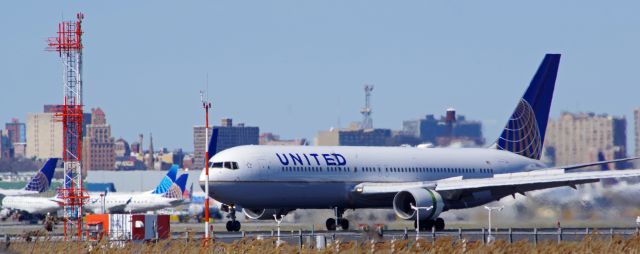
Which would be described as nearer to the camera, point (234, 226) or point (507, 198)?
point (234, 226)

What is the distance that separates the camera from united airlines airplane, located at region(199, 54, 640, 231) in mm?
57781

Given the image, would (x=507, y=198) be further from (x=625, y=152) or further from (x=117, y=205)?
(x=625, y=152)

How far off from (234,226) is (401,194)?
802 centimetres

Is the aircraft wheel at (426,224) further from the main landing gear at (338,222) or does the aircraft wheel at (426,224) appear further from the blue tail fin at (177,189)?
the blue tail fin at (177,189)

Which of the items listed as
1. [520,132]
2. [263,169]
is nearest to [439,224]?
[263,169]

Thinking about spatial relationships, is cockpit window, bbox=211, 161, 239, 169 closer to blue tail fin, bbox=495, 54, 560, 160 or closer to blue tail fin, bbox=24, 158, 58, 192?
blue tail fin, bbox=495, 54, 560, 160

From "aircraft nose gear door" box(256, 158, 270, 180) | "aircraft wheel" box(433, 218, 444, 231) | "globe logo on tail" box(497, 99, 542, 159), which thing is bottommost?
"aircraft wheel" box(433, 218, 444, 231)

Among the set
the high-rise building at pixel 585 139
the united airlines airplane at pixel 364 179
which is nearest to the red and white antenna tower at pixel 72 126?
the united airlines airplane at pixel 364 179

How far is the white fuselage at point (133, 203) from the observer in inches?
4146

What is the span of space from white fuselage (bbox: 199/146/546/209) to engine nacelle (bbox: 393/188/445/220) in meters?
1.47

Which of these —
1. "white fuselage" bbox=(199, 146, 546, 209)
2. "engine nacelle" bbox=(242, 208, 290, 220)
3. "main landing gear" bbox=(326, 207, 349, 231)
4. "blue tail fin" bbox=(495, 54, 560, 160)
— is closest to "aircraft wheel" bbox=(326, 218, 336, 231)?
"main landing gear" bbox=(326, 207, 349, 231)

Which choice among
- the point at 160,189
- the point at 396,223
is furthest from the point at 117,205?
the point at 396,223

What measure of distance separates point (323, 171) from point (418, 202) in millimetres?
4395

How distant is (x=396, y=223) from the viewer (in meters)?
69.7
